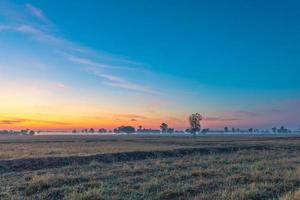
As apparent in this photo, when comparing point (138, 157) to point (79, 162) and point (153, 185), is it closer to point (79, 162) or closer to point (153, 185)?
point (79, 162)

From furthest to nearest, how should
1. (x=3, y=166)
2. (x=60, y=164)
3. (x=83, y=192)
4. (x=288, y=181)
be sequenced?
(x=60, y=164)
(x=3, y=166)
(x=288, y=181)
(x=83, y=192)

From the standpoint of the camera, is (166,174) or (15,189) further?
(166,174)

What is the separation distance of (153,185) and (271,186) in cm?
562

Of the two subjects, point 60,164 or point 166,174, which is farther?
point 60,164

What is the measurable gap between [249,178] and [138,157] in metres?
19.6

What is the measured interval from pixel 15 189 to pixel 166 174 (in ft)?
29.4

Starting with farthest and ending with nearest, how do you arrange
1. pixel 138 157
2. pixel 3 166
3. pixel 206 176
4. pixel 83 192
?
pixel 138 157 < pixel 3 166 < pixel 206 176 < pixel 83 192

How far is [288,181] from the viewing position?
21.1 m

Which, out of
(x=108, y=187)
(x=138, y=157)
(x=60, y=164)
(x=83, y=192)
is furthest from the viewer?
(x=138, y=157)

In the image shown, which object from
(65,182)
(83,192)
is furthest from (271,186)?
(65,182)

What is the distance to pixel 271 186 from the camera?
63.5 ft

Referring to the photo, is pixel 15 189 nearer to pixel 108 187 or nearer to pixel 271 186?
pixel 108 187

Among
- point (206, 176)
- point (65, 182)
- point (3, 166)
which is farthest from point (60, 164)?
point (206, 176)

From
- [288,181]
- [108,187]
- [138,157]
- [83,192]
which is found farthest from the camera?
[138,157]
